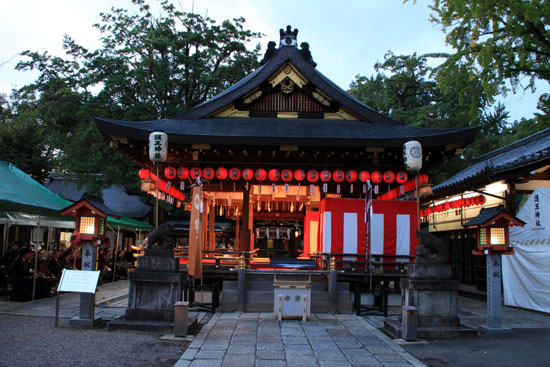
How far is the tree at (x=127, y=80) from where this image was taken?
67.8 ft

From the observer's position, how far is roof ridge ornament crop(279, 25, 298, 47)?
17.0 m

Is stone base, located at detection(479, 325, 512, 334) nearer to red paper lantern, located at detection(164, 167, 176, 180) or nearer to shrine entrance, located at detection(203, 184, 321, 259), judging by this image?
shrine entrance, located at detection(203, 184, 321, 259)

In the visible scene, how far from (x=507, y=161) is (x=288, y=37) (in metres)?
9.59

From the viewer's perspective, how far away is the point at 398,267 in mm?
13078

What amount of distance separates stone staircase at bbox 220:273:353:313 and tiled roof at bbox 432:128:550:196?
556 cm

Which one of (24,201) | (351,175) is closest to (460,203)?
(351,175)

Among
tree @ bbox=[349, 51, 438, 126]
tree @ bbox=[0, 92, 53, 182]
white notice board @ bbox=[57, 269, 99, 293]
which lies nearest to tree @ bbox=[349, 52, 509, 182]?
tree @ bbox=[349, 51, 438, 126]

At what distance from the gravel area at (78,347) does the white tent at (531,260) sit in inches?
368

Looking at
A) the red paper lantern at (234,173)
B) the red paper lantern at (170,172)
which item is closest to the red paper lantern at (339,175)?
the red paper lantern at (234,173)

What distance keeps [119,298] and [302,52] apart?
38.3 feet

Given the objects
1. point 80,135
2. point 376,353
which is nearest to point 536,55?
point 376,353

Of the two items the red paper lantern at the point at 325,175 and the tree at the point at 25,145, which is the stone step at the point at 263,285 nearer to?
the red paper lantern at the point at 325,175

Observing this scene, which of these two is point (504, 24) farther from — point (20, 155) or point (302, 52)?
point (20, 155)

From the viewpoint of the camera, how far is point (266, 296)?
11406 mm
